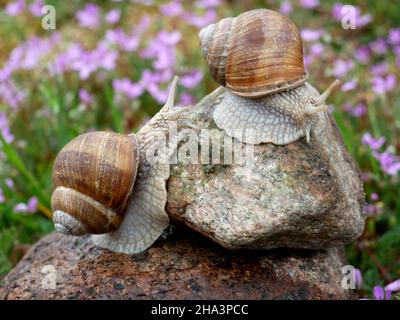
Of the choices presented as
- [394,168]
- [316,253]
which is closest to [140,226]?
[316,253]

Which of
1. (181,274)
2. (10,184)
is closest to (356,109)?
(181,274)

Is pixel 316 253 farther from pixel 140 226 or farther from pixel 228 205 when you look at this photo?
pixel 140 226

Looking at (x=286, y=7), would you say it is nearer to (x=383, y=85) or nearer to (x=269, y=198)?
Answer: (x=383, y=85)

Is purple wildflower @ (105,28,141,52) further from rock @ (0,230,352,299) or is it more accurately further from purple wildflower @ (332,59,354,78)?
rock @ (0,230,352,299)

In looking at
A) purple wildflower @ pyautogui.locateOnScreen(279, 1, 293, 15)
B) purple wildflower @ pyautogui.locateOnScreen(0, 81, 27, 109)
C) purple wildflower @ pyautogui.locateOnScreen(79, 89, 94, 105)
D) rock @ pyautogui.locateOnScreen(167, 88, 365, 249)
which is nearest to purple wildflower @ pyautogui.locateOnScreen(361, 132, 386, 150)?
rock @ pyautogui.locateOnScreen(167, 88, 365, 249)

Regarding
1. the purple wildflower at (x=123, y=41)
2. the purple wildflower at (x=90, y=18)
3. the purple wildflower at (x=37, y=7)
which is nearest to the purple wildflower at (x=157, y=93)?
the purple wildflower at (x=123, y=41)

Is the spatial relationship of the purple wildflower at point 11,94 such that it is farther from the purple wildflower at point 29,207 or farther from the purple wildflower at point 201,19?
the purple wildflower at point 201,19
